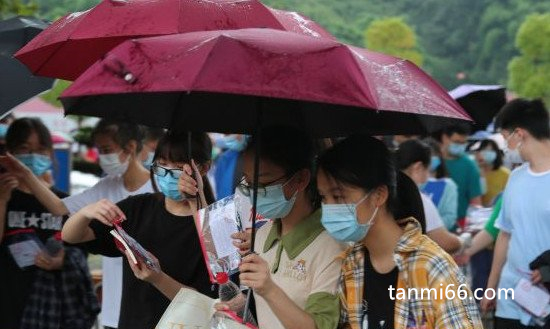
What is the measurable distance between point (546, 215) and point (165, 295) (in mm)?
2249

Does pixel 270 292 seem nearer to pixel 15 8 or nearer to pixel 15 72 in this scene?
pixel 15 72

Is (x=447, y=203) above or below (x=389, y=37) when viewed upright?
above

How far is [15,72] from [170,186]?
3.90ft

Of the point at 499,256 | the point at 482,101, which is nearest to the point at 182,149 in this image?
the point at 499,256

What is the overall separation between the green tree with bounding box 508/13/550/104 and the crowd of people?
44.7 m

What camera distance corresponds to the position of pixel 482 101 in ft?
21.8

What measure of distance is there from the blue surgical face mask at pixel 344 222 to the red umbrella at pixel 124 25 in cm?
113

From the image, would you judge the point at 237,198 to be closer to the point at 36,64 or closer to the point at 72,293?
the point at 36,64

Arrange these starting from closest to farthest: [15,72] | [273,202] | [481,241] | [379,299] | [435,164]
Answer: [379,299], [273,202], [15,72], [481,241], [435,164]

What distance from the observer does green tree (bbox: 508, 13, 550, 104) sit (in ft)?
160

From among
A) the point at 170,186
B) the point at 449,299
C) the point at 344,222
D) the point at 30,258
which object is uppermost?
the point at 344,222

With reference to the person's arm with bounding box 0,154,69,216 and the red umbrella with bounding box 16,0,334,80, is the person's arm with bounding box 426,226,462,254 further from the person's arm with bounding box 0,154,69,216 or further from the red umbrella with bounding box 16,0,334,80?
the person's arm with bounding box 0,154,69,216

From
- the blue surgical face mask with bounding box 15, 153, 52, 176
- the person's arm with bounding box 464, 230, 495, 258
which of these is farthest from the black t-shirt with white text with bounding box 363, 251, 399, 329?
the person's arm with bounding box 464, 230, 495, 258

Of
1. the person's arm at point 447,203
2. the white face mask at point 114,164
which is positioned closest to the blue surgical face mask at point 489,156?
the person's arm at point 447,203
